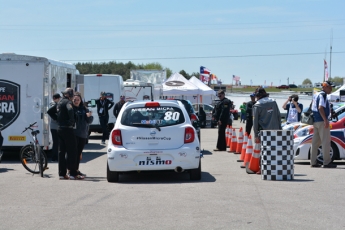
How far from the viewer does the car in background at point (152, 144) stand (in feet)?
38.9

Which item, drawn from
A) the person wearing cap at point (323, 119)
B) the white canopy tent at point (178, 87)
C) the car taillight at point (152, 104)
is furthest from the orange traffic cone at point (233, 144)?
the white canopy tent at point (178, 87)

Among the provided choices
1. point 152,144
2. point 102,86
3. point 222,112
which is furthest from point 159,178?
point 102,86

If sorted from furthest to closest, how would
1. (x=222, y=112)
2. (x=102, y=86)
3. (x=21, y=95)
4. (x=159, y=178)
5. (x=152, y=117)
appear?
(x=102, y=86), (x=222, y=112), (x=21, y=95), (x=159, y=178), (x=152, y=117)

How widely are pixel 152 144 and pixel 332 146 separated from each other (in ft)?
17.9

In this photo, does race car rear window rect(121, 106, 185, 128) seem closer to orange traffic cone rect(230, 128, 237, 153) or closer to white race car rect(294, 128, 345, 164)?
white race car rect(294, 128, 345, 164)

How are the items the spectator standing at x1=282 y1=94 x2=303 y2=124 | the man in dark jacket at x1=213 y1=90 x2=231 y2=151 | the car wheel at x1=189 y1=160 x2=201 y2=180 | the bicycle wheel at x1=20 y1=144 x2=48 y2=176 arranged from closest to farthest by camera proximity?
the car wheel at x1=189 y1=160 x2=201 y2=180
the bicycle wheel at x1=20 y1=144 x2=48 y2=176
the man in dark jacket at x1=213 y1=90 x2=231 y2=151
the spectator standing at x1=282 y1=94 x2=303 y2=124

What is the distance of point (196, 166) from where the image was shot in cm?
1198

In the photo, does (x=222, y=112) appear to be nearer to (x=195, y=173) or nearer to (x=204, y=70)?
(x=195, y=173)

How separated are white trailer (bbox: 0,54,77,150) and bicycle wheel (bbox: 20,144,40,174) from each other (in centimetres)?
254

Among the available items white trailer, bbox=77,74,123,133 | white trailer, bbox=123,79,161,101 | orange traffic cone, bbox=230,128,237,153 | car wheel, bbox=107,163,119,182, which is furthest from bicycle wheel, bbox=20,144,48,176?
white trailer, bbox=123,79,161,101

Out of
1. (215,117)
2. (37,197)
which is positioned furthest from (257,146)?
(215,117)

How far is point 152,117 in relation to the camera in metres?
12.2

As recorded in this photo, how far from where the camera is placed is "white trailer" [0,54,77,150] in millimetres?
16766

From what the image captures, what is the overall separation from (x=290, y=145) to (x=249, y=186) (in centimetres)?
146
